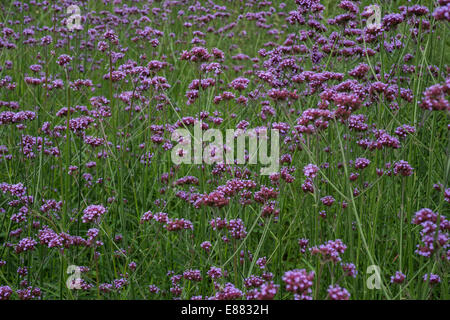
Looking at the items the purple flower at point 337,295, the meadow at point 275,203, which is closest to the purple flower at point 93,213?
the meadow at point 275,203

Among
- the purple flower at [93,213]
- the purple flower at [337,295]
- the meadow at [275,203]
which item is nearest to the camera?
the purple flower at [337,295]

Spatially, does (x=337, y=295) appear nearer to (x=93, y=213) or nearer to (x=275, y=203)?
Result: (x=275, y=203)

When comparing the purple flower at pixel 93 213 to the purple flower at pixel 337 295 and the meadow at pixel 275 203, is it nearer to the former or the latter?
the meadow at pixel 275 203

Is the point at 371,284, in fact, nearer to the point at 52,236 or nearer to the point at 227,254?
the point at 227,254

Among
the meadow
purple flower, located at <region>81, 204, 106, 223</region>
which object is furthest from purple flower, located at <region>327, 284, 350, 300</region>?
purple flower, located at <region>81, 204, 106, 223</region>

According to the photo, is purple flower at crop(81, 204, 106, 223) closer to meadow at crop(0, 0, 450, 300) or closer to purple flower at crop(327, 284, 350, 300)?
meadow at crop(0, 0, 450, 300)

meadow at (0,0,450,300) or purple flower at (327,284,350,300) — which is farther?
meadow at (0,0,450,300)

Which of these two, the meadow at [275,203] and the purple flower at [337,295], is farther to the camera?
the meadow at [275,203]

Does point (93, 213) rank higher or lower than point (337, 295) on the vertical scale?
higher

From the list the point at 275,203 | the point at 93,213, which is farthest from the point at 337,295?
the point at 93,213

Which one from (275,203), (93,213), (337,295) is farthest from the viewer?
(275,203)

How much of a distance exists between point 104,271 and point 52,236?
0.60 meters

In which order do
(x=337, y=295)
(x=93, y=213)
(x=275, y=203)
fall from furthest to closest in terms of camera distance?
(x=275, y=203)
(x=93, y=213)
(x=337, y=295)

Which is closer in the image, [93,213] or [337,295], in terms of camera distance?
[337,295]
